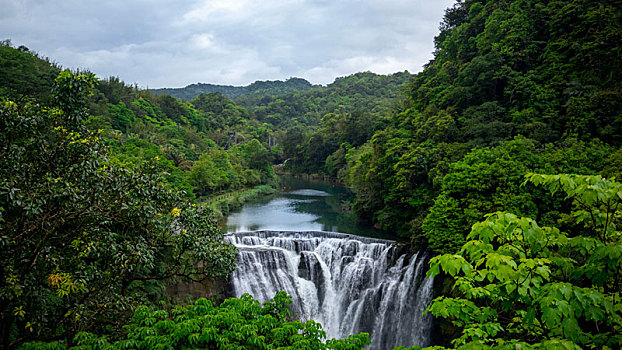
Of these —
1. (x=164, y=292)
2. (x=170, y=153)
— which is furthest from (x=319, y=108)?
(x=164, y=292)

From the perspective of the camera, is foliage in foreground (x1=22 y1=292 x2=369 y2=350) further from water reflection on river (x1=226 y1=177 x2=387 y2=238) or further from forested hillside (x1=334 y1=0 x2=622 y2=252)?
water reflection on river (x1=226 y1=177 x2=387 y2=238)

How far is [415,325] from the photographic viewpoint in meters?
17.1

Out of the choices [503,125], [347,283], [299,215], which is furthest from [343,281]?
[299,215]

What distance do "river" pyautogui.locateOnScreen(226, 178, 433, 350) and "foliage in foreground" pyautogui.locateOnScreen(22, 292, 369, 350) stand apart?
11.2 meters

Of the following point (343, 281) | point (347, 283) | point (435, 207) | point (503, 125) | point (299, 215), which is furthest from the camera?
point (299, 215)

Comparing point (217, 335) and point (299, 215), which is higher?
point (217, 335)

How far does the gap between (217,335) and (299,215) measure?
27914mm

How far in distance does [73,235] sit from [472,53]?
32652 millimetres

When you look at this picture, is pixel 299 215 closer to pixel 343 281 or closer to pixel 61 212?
pixel 343 281

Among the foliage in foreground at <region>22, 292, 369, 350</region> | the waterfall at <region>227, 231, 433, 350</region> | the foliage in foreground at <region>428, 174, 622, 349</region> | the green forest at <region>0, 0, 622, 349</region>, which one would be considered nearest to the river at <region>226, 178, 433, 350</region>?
the waterfall at <region>227, 231, 433, 350</region>

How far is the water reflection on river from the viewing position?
28.1 m

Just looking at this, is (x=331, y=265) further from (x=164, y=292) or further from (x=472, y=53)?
(x=472, y=53)

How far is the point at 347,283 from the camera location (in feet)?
64.6

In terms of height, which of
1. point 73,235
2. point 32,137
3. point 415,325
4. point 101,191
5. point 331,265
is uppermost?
point 32,137
